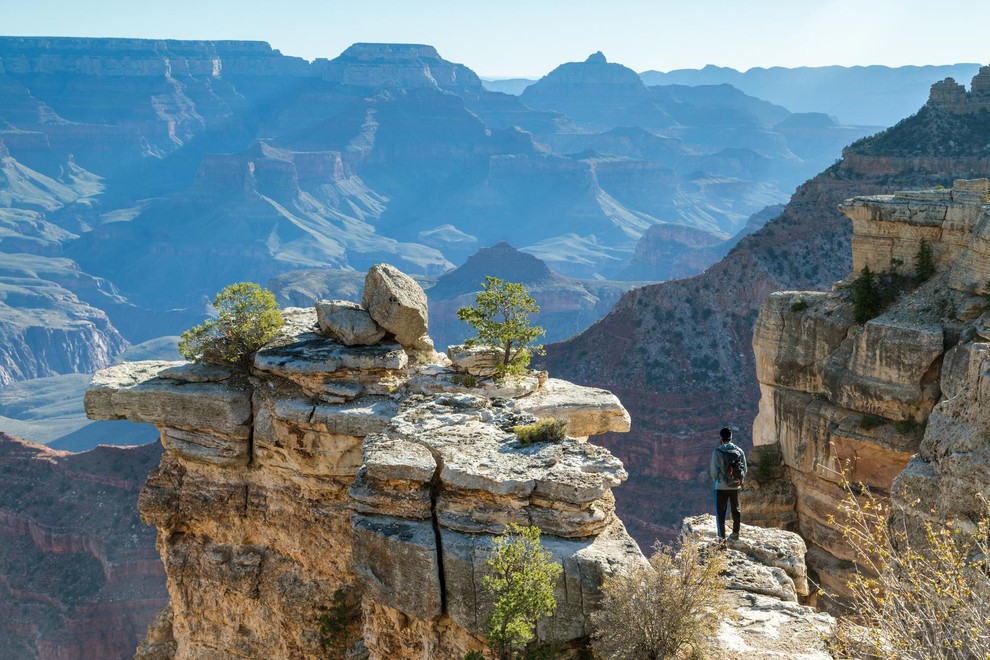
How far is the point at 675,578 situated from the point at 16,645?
195 feet

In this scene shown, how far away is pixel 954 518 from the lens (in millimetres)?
15492

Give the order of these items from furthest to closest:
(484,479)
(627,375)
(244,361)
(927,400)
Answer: (627,375), (927,400), (244,361), (484,479)

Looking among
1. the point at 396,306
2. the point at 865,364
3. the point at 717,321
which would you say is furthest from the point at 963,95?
the point at 396,306

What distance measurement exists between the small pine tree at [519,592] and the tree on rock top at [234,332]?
11.0 metres

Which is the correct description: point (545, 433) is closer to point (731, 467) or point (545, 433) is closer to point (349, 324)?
point (731, 467)

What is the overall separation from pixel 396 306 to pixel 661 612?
10.8 m

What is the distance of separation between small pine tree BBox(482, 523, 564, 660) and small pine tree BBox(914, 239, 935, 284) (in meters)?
17.9

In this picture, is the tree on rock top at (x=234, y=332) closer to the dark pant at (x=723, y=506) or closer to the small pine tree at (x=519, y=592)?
the small pine tree at (x=519, y=592)

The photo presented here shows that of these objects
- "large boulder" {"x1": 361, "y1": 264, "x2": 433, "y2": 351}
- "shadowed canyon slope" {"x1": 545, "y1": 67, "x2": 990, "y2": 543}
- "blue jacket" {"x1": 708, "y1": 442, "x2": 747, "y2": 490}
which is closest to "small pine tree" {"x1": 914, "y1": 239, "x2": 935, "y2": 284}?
"blue jacket" {"x1": 708, "y1": 442, "x2": 747, "y2": 490}

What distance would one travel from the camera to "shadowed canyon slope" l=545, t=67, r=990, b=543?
66.0 meters

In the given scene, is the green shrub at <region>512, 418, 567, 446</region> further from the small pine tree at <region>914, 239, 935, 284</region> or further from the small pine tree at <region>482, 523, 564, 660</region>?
the small pine tree at <region>914, 239, 935, 284</region>

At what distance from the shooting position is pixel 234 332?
22641 mm

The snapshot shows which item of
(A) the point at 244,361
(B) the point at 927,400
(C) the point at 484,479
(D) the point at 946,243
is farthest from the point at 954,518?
(A) the point at 244,361

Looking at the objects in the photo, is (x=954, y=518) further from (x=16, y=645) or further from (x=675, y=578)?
(x=16, y=645)
